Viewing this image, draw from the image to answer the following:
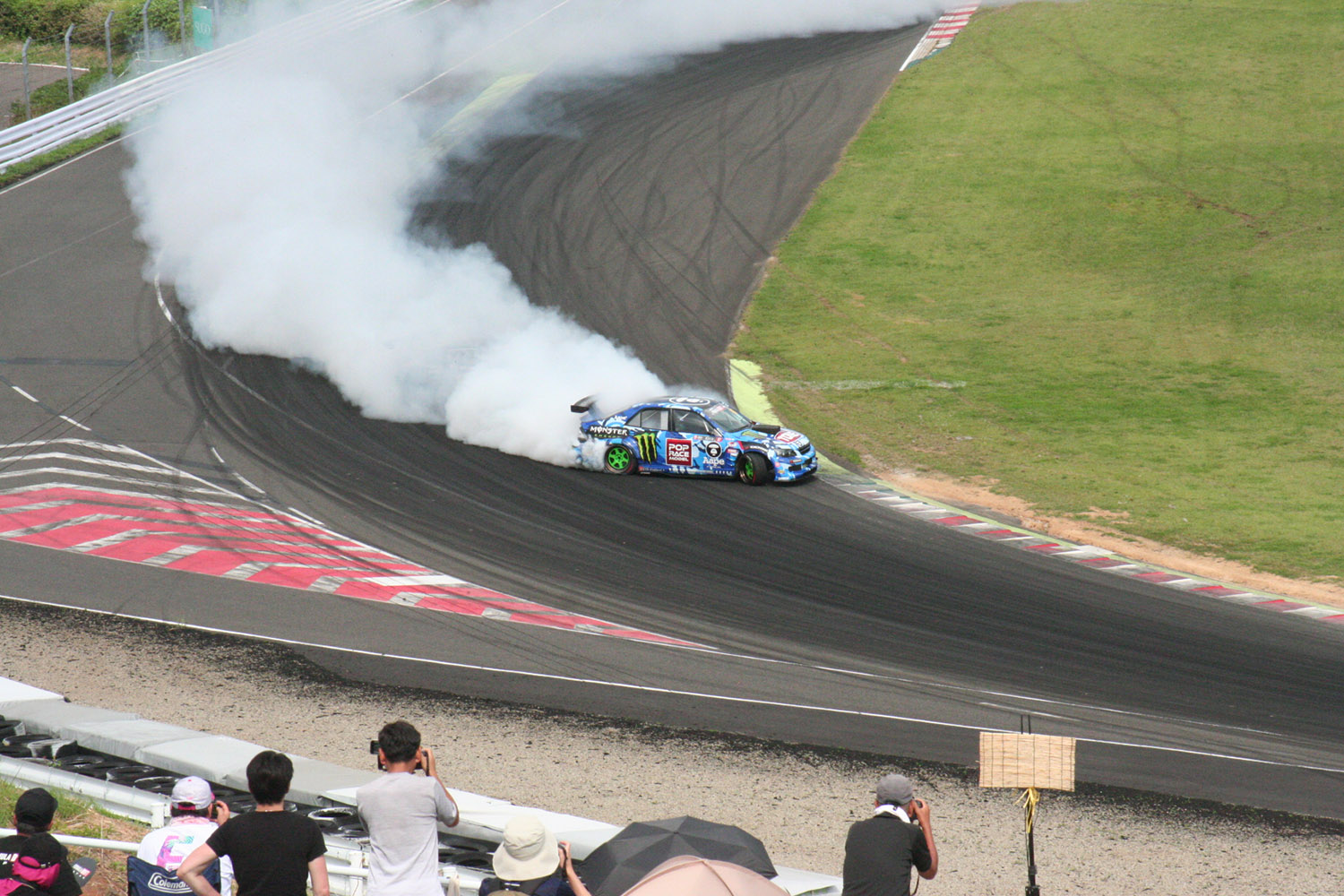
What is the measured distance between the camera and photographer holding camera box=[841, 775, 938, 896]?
693 centimetres

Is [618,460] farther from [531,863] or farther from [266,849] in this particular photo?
[266,849]

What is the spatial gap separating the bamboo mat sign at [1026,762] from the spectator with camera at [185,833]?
14.2 feet

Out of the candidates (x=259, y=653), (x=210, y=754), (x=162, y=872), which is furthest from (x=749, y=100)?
(x=162, y=872)

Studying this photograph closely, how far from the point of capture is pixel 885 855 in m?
6.94

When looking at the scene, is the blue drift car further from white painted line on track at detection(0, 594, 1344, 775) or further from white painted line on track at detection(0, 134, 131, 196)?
white painted line on track at detection(0, 134, 131, 196)

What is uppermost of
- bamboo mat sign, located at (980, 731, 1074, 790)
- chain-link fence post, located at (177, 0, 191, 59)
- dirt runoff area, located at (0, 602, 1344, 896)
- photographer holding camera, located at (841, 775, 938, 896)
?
chain-link fence post, located at (177, 0, 191, 59)

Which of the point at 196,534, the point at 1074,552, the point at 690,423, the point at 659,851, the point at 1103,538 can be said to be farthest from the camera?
the point at 690,423

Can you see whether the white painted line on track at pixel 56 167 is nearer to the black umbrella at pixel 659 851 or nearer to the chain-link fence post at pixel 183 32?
the chain-link fence post at pixel 183 32

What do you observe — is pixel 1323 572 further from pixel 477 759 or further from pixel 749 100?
pixel 749 100

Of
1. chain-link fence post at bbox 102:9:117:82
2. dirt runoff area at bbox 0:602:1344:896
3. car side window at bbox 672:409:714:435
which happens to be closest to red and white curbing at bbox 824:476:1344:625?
car side window at bbox 672:409:714:435

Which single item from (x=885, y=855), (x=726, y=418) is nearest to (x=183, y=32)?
(x=726, y=418)

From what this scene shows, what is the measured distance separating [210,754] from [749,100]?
36.4m

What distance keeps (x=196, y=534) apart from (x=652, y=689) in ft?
28.3

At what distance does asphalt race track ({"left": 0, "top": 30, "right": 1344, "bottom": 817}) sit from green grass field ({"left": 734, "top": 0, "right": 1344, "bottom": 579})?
2990 mm
